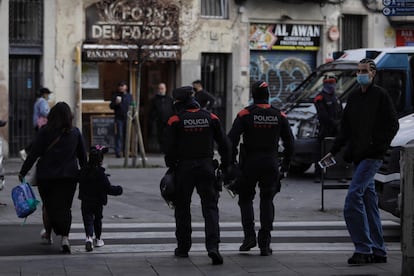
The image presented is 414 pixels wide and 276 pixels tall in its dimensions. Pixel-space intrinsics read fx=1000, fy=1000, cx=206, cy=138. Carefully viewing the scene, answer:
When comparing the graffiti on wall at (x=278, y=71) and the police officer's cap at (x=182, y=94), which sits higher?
the graffiti on wall at (x=278, y=71)

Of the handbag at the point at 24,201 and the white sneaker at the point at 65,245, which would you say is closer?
the white sneaker at the point at 65,245

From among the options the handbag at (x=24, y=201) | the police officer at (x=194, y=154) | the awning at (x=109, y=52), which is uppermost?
the awning at (x=109, y=52)

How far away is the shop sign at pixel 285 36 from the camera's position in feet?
93.4

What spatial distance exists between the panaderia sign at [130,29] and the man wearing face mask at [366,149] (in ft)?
44.1

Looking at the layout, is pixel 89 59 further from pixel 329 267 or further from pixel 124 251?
pixel 329 267

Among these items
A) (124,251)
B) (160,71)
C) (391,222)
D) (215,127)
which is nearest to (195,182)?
(215,127)

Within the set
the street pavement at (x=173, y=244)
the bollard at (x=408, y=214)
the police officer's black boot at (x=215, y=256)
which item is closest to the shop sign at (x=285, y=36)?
the street pavement at (x=173, y=244)

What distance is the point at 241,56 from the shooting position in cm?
2812

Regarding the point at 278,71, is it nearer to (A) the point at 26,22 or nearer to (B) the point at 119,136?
(B) the point at 119,136

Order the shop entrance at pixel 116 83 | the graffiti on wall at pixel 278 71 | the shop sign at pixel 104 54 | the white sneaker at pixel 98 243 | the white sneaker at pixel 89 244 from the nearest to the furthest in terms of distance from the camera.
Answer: the white sneaker at pixel 89 244 < the white sneaker at pixel 98 243 < the shop sign at pixel 104 54 < the shop entrance at pixel 116 83 < the graffiti on wall at pixel 278 71

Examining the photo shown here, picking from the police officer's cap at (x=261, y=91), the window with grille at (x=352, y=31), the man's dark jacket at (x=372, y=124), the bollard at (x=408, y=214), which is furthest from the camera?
the window with grille at (x=352, y=31)

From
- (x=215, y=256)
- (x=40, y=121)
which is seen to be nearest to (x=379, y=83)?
(x=40, y=121)

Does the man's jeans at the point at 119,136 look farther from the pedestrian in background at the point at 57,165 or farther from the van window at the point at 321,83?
the pedestrian in background at the point at 57,165

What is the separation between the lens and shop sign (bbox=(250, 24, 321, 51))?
93.4 feet
